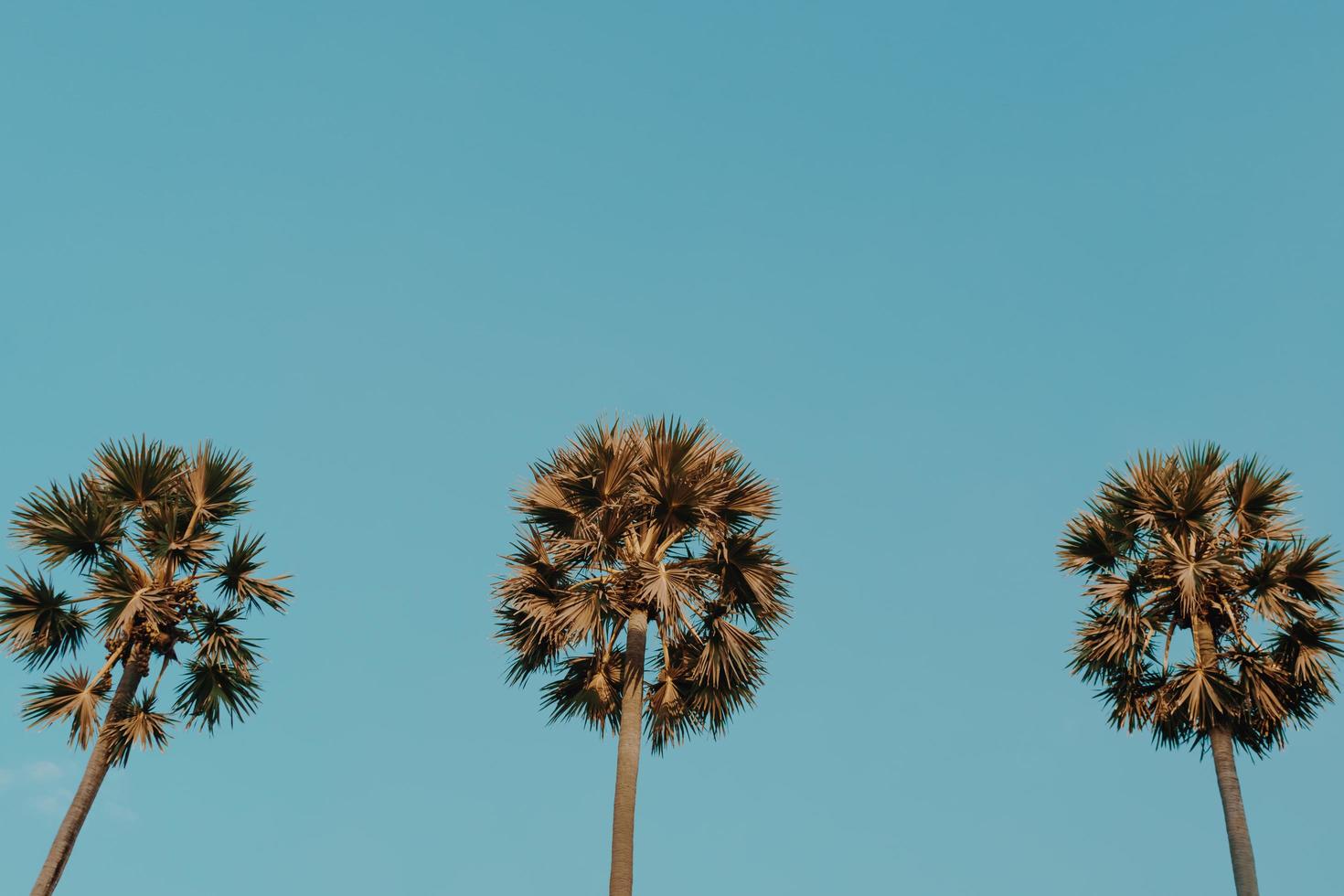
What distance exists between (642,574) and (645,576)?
0.20m

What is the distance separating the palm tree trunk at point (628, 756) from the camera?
66.5 feet

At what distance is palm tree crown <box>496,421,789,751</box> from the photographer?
23.5 m

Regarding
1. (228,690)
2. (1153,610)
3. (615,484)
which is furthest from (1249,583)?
(228,690)

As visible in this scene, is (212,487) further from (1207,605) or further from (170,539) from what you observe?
(1207,605)

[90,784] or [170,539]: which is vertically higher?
[170,539]

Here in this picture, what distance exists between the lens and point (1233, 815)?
74.1 feet

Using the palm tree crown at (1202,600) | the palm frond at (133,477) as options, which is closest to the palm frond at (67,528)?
the palm frond at (133,477)

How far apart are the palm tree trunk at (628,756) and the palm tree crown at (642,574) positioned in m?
0.44

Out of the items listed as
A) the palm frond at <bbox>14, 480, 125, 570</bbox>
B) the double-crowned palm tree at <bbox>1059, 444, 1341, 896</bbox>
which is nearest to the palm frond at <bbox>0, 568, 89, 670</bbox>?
the palm frond at <bbox>14, 480, 125, 570</bbox>

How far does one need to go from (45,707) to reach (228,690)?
2.62 meters

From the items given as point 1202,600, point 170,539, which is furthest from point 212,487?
point 1202,600

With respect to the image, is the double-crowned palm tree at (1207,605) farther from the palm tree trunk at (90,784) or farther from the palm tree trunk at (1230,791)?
the palm tree trunk at (90,784)

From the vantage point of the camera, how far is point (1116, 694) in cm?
2517

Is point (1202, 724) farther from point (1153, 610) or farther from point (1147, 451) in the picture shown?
point (1147, 451)
